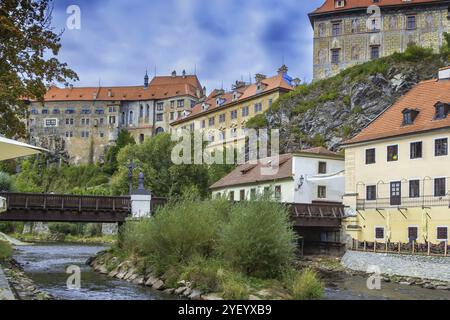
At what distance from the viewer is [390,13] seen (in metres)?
68.3

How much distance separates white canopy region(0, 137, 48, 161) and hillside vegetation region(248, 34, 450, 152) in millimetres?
48077

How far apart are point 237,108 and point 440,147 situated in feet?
162

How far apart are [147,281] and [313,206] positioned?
17.7 metres

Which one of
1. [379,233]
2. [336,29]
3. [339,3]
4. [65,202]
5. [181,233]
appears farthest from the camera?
[339,3]

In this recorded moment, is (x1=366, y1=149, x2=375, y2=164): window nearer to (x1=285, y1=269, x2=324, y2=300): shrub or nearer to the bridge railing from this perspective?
the bridge railing

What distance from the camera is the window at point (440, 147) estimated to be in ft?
113

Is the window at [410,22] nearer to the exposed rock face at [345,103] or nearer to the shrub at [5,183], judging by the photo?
the exposed rock face at [345,103]

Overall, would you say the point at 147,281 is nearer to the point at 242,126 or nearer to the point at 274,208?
the point at 274,208

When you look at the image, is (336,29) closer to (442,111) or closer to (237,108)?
(237,108)

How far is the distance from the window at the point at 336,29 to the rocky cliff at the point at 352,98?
5570 mm

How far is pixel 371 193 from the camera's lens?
39.7 meters

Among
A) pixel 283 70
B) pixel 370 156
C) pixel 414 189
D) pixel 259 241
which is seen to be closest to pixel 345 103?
pixel 283 70

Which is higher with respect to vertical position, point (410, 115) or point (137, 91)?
point (137, 91)

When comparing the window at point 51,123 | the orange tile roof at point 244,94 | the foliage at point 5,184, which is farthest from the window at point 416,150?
the window at point 51,123
